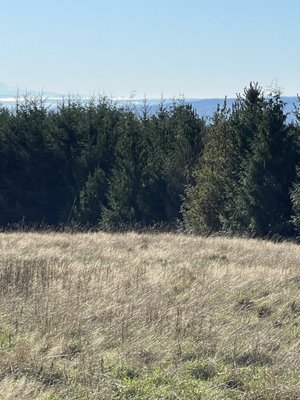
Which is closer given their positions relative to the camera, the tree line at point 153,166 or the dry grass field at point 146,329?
the dry grass field at point 146,329

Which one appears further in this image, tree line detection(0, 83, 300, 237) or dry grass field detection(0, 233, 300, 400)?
tree line detection(0, 83, 300, 237)

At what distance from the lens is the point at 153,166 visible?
Answer: 27250 mm

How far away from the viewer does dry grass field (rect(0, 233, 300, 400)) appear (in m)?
4.72

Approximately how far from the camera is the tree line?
74.7ft

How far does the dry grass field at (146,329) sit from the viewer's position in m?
4.72

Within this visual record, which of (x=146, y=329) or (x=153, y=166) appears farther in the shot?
(x=153, y=166)

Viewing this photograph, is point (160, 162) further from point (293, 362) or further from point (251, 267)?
point (293, 362)

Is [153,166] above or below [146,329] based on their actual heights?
above

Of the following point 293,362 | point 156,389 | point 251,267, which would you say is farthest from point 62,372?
point 251,267

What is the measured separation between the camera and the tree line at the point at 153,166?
2277 cm

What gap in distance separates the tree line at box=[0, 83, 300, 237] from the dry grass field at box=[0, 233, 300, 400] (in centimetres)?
1286

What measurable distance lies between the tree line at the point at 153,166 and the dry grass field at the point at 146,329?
12.9 m

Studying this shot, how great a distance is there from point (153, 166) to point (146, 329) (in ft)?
70.1

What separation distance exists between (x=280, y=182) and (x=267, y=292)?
50.7ft
